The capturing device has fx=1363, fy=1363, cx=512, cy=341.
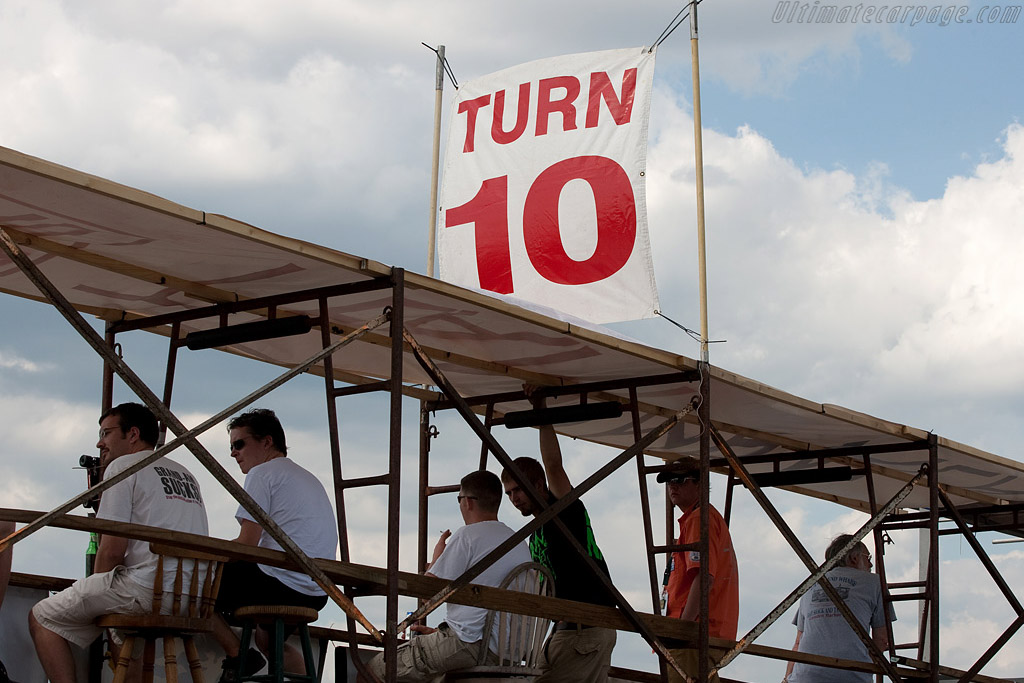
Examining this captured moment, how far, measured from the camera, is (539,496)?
675cm

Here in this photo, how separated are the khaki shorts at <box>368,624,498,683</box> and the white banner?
3.64 m

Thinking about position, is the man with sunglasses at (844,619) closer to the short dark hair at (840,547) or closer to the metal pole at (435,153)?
the short dark hair at (840,547)

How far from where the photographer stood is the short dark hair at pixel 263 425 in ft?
21.2

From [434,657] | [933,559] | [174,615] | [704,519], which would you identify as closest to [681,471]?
[704,519]

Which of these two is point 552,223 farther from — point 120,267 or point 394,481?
point 394,481

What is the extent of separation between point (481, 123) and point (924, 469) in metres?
4.64

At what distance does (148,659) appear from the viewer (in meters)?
5.57

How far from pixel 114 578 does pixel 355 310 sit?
1.91 m

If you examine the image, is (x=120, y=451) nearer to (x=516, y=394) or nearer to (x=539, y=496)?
(x=539, y=496)

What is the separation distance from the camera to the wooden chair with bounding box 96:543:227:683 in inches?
216

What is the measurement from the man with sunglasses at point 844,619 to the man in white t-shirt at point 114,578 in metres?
4.58

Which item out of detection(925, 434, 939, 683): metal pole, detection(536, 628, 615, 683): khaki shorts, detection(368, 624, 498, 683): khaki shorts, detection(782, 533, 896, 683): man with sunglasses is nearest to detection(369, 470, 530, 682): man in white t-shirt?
detection(368, 624, 498, 683): khaki shorts

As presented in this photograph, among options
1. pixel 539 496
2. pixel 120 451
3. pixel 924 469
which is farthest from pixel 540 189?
pixel 120 451

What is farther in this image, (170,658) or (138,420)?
(138,420)
